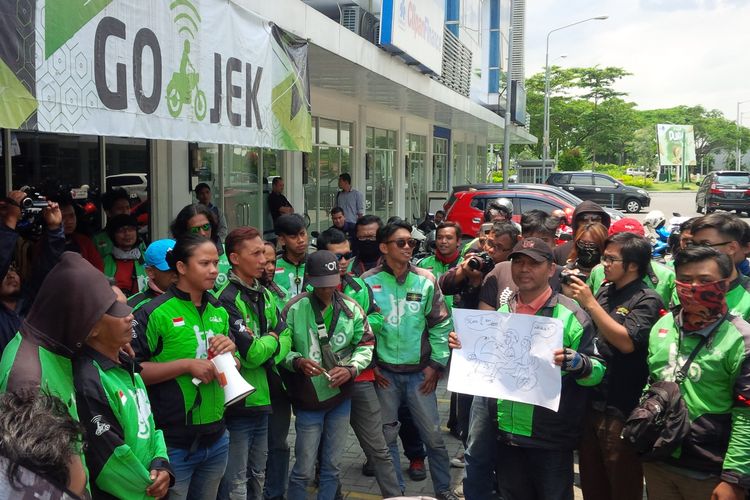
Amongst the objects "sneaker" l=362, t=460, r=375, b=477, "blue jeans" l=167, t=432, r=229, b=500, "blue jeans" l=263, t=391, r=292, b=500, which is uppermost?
"blue jeans" l=167, t=432, r=229, b=500

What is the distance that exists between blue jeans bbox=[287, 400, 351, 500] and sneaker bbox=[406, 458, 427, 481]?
1.17m

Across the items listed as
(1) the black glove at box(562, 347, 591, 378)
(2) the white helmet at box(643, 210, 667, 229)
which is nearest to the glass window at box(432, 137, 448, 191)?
(2) the white helmet at box(643, 210, 667, 229)

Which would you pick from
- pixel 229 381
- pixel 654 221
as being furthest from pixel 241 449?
pixel 654 221

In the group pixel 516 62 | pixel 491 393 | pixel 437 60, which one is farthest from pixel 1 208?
pixel 516 62

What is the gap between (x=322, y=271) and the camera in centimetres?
395

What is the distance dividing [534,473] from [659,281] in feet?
4.35

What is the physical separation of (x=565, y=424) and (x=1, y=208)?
3.29m

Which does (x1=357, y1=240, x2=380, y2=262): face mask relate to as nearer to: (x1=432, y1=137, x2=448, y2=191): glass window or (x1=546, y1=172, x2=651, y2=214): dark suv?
(x1=432, y1=137, x2=448, y2=191): glass window

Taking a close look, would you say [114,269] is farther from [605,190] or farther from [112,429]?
[605,190]

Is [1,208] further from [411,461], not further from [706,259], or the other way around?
[706,259]

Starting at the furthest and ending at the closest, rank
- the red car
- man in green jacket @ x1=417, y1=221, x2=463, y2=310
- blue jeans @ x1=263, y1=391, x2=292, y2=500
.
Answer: the red car
man in green jacket @ x1=417, y1=221, x2=463, y2=310
blue jeans @ x1=263, y1=391, x2=292, y2=500

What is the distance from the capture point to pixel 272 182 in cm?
1144

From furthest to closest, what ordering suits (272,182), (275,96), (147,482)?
(272,182) → (275,96) → (147,482)

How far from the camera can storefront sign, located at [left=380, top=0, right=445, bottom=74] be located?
32.6ft
